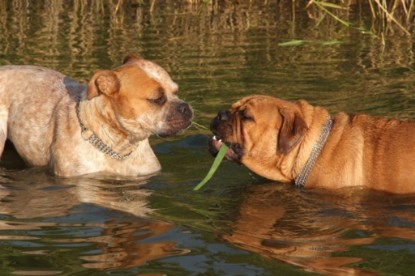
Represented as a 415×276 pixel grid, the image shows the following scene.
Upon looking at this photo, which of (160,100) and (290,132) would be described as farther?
(160,100)

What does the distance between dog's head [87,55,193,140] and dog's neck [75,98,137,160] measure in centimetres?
15

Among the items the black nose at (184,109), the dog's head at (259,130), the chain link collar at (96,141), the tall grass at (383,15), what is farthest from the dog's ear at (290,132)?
the tall grass at (383,15)

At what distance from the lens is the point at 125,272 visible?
25.1ft

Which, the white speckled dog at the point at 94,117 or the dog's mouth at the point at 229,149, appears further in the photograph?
the white speckled dog at the point at 94,117

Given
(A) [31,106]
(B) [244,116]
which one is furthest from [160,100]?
(A) [31,106]

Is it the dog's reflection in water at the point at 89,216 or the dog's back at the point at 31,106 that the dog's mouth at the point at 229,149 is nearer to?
the dog's reflection in water at the point at 89,216

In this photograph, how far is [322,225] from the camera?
29.5 feet

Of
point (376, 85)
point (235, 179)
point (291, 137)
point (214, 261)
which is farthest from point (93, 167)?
point (376, 85)

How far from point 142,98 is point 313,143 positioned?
5.86 feet

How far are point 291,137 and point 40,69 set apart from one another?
142 inches

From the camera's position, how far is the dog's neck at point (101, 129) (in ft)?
34.2

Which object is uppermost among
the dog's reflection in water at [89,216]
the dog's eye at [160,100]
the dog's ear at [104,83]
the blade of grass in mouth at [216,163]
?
the dog's ear at [104,83]

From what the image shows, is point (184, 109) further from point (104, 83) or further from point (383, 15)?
point (383, 15)

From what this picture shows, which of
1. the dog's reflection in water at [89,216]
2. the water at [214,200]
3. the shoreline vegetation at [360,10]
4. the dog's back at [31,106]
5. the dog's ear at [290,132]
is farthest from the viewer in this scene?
the shoreline vegetation at [360,10]
